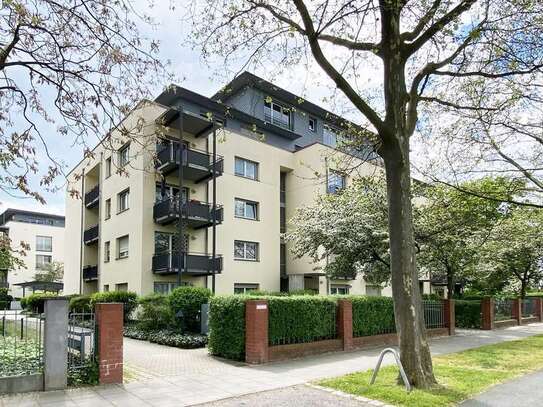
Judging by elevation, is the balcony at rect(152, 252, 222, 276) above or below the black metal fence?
above

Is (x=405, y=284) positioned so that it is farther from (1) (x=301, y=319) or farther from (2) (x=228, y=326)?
(2) (x=228, y=326)

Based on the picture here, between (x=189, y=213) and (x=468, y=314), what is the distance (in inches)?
540

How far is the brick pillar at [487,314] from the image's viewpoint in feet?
70.6

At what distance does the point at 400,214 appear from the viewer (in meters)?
8.80

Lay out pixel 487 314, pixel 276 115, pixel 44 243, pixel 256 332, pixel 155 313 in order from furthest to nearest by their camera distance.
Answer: pixel 44 243
pixel 276 115
pixel 487 314
pixel 155 313
pixel 256 332

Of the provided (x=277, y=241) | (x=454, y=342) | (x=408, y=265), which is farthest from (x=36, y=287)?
(x=408, y=265)

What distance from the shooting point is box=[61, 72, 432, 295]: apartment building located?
2295cm

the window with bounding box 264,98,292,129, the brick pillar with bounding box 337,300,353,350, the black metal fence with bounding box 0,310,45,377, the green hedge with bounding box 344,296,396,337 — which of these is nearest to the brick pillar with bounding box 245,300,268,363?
the brick pillar with bounding box 337,300,353,350

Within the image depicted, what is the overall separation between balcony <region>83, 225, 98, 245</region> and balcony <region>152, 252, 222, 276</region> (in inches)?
338

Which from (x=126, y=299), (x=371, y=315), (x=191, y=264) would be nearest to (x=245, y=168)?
(x=191, y=264)

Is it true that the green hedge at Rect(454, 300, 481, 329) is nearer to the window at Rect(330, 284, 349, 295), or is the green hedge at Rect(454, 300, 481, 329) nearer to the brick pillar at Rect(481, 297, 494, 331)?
the brick pillar at Rect(481, 297, 494, 331)

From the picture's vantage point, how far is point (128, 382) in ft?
29.4

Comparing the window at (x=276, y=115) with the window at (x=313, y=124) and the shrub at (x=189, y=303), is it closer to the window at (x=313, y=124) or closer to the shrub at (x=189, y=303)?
the window at (x=313, y=124)

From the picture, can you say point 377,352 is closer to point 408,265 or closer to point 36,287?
point 408,265
